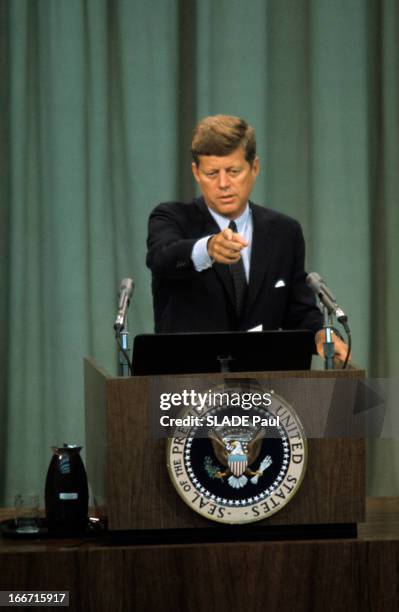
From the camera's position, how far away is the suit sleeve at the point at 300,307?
10.5 feet

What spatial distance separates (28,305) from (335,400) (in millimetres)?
2491

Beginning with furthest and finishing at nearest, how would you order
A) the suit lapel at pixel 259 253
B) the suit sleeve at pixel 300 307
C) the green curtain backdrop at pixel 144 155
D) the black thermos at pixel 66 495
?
the green curtain backdrop at pixel 144 155 < the suit lapel at pixel 259 253 < the suit sleeve at pixel 300 307 < the black thermos at pixel 66 495

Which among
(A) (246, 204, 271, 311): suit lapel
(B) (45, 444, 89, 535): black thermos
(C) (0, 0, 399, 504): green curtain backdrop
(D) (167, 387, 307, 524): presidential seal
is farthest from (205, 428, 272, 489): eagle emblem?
(C) (0, 0, 399, 504): green curtain backdrop

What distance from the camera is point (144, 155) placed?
4441 millimetres

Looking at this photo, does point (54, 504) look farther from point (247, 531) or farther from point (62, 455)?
point (247, 531)

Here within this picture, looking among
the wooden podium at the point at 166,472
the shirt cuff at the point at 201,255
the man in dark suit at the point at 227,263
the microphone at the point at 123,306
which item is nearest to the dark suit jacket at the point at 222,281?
the man in dark suit at the point at 227,263

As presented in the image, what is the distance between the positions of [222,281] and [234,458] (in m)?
1.40

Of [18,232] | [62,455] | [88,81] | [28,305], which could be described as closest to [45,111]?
[88,81]

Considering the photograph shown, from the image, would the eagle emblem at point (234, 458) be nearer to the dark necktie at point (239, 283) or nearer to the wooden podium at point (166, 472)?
the wooden podium at point (166, 472)

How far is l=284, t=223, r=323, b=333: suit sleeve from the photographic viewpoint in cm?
321

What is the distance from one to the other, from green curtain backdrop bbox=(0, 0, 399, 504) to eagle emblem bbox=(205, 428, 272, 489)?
236cm

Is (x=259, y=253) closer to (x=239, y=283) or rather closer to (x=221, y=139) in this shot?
(x=239, y=283)

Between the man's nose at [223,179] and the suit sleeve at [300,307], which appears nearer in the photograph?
the suit sleeve at [300,307]

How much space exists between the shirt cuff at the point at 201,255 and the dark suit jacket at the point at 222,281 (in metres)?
0.15
